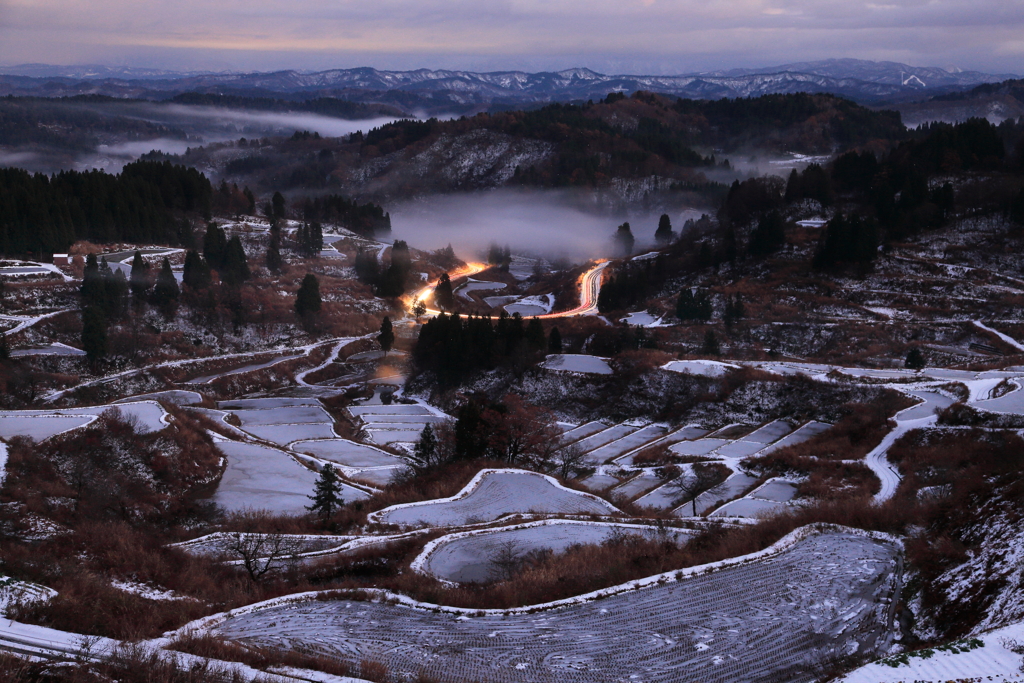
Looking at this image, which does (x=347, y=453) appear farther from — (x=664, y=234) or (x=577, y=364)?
(x=664, y=234)

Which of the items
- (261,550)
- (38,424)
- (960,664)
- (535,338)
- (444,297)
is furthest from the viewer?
(444,297)

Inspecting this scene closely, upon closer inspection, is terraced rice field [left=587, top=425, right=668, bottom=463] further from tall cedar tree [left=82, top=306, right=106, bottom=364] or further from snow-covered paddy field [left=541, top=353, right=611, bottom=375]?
tall cedar tree [left=82, top=306, right=106, bottom=364]

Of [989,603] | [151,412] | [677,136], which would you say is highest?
[677,136]

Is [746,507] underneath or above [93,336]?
underneath

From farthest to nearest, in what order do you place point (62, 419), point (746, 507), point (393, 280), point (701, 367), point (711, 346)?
point (393, 280) → point (711, 346) → point (701, 367) → point (62, 419) → point (746, 507)

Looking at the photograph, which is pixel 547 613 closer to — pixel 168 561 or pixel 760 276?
pixel 168 561

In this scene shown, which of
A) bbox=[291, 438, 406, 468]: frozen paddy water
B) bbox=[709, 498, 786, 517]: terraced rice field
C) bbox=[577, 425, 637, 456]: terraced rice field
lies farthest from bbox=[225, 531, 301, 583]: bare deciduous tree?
bbox=[577, 425, 637, 456]: terraced rice field

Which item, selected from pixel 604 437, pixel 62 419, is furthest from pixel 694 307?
pixel 62 419

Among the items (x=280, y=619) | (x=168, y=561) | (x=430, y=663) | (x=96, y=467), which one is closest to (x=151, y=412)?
(x=96, y=467)
